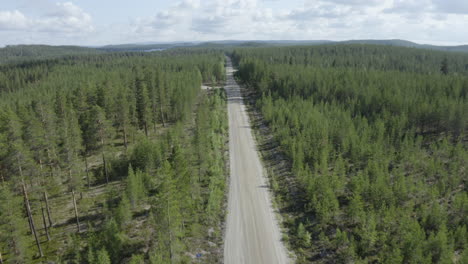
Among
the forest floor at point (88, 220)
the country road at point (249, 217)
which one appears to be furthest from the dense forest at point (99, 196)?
the country road at point (249, 217)

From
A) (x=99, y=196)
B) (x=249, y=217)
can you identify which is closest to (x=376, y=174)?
(x=249, y=217)

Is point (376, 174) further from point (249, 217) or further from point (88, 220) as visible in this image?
point (88, 220)

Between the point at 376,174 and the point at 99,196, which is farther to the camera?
the point at 99,196

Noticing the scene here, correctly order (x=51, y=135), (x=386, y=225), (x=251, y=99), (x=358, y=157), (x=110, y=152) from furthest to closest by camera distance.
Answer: (x=251, y=99) → (x=110, y=152) → (x=358, y=157) → (x=51, y=135) → (x=386, y=225)

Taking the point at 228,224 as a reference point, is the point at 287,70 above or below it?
above

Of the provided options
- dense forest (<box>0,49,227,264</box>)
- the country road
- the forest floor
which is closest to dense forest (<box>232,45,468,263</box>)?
the country road

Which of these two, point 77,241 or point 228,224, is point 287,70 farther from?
point 77,241

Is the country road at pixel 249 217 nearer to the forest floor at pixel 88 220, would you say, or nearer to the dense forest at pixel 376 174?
the forest floor at pixel 88 220

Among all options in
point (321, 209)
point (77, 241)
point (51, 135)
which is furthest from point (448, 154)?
point (51, 135)
